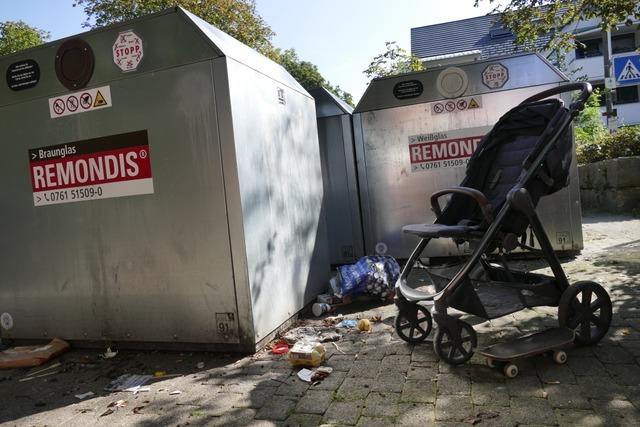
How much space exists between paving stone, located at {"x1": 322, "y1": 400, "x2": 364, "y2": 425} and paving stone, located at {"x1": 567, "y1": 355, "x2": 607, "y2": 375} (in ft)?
4.60

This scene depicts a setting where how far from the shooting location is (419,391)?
3.03 meters

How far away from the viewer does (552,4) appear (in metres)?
7.04

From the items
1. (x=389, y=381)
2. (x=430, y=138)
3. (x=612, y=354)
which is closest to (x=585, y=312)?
(x=612, y=354)

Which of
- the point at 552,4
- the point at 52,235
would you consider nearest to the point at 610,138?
the point at 552,4

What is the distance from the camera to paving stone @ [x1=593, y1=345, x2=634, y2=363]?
3201mm

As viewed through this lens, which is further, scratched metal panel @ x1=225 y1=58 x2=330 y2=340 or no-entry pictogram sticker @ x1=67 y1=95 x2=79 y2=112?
no-entry pictogram sticker @ x1=67 y1=95 x2=79 y2=112

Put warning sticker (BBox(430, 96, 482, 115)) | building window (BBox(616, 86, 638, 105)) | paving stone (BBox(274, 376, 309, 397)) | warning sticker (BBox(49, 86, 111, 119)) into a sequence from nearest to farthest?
1. paving stone (BBox(274, 376, 309, 397))
2. warning sticker (BBox(49, 86, 111, 119))
3. warning sticker (BBox(430, 96, 482, 115))
4. building window (BBox(616, 86, 638, 105))

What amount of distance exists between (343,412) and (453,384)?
740 millimetres

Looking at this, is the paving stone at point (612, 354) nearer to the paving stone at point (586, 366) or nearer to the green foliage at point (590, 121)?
the paving stone at point (586, 366)

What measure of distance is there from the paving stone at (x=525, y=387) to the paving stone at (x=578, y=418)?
22cm

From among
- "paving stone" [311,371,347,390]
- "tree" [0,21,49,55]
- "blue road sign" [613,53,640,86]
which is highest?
"tree" [0,21,49,55]

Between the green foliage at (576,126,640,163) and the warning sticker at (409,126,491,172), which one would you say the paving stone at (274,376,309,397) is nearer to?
the warning sticker at (409,126,491,172)

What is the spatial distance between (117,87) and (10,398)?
2529 mm

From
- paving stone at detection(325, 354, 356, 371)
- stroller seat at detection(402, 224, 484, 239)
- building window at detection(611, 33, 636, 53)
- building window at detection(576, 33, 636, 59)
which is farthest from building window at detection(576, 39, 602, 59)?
paving stone at detection(325, 354, 356, 371)
